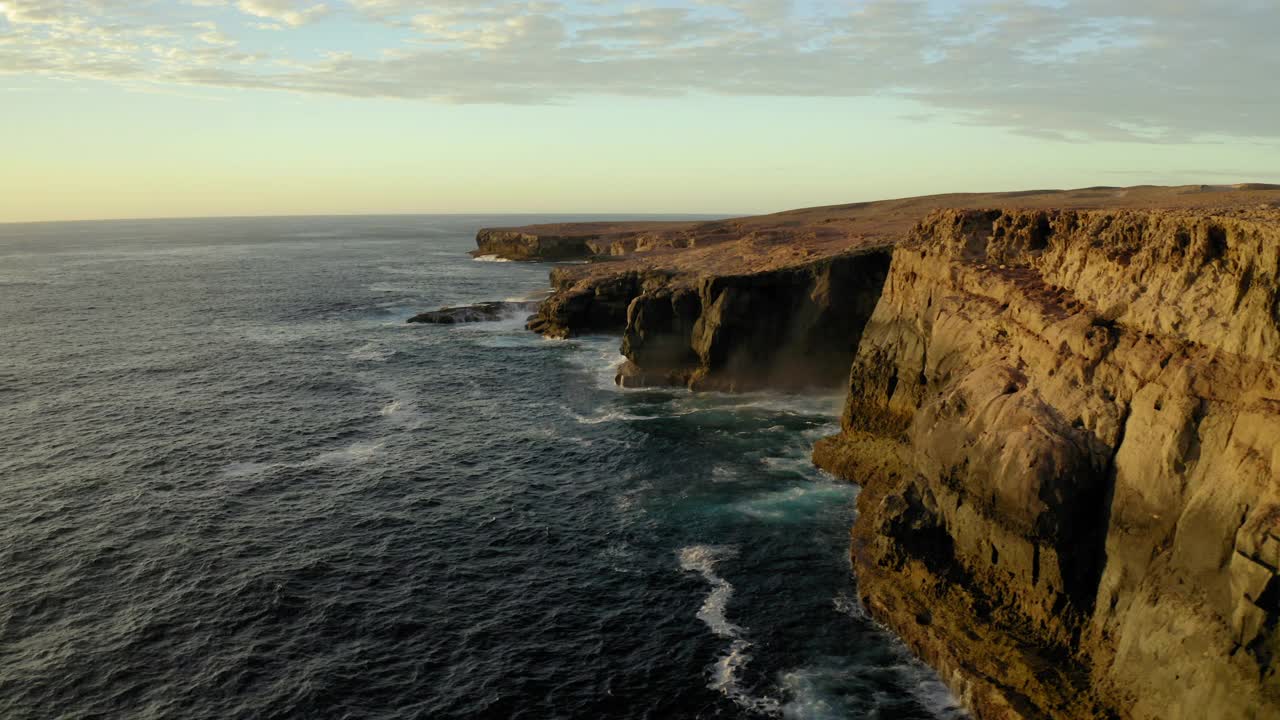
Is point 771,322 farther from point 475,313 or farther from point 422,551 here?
point 475,313

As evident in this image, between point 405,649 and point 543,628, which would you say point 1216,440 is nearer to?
point 543,628

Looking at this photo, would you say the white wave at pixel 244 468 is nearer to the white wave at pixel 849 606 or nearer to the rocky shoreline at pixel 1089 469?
the rocky shoreline at pixel 1089 469

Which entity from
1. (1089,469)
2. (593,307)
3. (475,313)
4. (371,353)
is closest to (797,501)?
(1089,469)

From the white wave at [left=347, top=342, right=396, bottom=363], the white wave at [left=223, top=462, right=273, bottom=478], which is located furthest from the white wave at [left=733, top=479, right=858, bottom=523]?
the white wave at [left=347, top=342, right=396, bottom=363]

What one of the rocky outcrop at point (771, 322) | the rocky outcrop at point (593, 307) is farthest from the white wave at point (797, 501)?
the rocky outcrop at point (593, 307)

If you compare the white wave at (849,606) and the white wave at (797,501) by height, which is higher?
the white wave at (797,501)

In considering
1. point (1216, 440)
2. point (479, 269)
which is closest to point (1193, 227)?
point (1216, 440)
